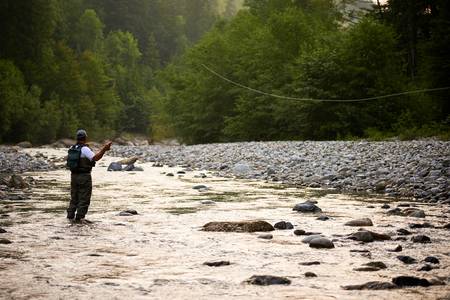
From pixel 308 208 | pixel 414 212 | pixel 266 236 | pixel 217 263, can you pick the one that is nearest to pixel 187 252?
pixel 217 263

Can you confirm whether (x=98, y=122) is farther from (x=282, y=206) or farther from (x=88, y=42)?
(x=282, y=206)

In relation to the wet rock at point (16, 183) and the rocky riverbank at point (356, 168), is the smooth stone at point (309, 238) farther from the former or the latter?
the wet rock at point (16, 183)

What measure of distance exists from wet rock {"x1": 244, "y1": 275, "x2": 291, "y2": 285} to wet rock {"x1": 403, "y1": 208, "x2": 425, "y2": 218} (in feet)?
14.1

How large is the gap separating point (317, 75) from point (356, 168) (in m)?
16.9

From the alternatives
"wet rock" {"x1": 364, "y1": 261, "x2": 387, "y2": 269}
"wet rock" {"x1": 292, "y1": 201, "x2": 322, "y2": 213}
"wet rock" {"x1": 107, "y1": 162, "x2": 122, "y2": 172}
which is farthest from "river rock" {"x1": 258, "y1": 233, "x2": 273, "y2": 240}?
"wet rock" {"x1": 107, "y1": 162, "x2": 122, "y2": 172}

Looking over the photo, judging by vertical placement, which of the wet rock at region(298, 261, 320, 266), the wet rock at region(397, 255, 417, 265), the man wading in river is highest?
the man wading in river

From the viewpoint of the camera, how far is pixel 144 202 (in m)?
11.2

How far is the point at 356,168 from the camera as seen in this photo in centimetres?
1523

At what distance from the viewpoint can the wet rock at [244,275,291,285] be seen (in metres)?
5.05

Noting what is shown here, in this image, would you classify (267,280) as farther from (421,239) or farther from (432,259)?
(421,239)

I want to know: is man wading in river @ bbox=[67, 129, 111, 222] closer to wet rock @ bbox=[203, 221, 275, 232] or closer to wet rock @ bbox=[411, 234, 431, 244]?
wet rock @ bbox=[203, 221, 275, 232]

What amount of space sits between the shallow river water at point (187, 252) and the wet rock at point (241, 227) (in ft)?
0.68

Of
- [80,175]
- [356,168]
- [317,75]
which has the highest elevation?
[317,75]

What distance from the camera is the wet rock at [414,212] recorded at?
345 inches
